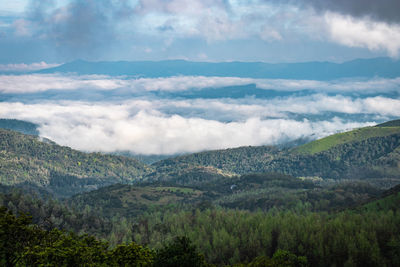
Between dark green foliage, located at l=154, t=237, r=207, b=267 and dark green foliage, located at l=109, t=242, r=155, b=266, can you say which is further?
dark green foliage, located at l=154, t=237, r=207, b=267

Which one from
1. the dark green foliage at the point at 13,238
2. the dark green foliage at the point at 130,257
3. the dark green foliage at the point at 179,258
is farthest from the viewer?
the dark green foliage at the point at 179,258

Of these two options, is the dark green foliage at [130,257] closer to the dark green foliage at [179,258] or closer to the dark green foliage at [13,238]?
the dark green foliage at [179,258]

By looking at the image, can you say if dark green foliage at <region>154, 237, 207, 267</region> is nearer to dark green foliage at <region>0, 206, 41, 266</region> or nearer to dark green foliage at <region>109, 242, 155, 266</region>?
dark green foliage at <region>109, 242, 155, 266</region>

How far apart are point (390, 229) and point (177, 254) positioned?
115296 millimetres

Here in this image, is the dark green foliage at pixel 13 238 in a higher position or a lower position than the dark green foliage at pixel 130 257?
higher

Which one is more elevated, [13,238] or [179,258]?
[13,238]

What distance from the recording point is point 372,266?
150m

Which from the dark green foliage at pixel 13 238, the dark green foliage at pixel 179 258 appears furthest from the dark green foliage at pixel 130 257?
Answer: the dark green foliage at pixel 13 238

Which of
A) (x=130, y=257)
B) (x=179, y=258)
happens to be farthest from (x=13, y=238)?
(x=179, y=258)

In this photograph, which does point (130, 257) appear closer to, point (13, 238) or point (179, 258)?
point (179, 258)


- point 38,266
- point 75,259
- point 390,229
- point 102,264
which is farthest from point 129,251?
point 390,229

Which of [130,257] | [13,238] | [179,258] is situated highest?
[13,238]

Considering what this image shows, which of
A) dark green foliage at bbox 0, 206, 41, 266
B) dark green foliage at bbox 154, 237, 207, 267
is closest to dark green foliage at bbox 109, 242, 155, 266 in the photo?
dark green foliage at bbox 154, 237, 207, 267

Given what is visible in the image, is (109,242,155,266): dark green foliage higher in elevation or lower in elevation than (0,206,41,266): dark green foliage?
lower
